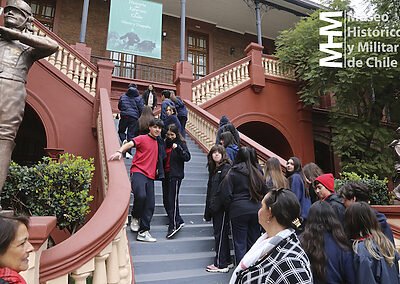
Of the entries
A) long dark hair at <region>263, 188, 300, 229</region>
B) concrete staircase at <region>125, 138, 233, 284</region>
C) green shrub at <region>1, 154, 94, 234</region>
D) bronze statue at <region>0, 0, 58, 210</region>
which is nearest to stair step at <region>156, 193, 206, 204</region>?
concrete staircase at <region>125, 138, 233, 284</region>

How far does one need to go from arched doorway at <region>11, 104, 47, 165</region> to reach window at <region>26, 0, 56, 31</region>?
201 inches

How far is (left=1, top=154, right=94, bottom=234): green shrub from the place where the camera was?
14.0 ft

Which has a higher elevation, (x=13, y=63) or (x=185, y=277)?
(x=13, y=63)

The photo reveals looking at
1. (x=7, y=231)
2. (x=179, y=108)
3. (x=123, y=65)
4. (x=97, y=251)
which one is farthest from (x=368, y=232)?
(x=123, y=65)

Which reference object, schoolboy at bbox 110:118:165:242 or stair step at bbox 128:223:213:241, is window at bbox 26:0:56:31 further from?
stair step at bbox 128:223:213:241

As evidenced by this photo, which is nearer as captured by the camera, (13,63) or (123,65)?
(13,63)

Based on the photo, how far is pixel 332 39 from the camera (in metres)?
11.6

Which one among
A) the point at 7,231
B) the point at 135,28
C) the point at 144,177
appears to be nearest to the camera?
the point at 7,231

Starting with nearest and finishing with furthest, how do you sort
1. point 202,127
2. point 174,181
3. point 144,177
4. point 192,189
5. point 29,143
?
point 144,177 → point 174,181 → point 192,189 → point 202,127 → point 29,143

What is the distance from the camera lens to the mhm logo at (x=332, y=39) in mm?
11109

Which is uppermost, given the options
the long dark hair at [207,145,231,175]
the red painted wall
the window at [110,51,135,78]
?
the window at [110,51,135,78]

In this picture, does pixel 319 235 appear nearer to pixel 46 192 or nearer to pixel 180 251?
pixel 180 251

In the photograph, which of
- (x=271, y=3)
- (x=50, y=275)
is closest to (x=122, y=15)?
(x=271, y=3)

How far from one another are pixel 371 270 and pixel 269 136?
11.4 metres
